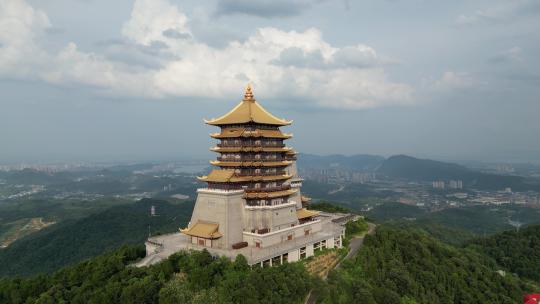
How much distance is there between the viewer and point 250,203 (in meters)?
32.2

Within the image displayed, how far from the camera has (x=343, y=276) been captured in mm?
28125

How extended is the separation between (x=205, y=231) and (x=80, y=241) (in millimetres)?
52500

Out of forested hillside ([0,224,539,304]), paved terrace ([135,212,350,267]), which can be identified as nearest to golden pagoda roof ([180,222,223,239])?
paved terrace ([135,212,350,267])

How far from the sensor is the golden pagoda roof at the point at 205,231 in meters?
30.1

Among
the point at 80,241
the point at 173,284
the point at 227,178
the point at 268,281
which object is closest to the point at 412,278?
the point at 268,281

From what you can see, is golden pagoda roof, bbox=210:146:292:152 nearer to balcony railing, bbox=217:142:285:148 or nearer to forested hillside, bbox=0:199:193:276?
balcony railing, bbox=217:142:285:148

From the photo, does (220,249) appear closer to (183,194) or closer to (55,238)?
(55,238)

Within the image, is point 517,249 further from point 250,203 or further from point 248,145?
point 248,145

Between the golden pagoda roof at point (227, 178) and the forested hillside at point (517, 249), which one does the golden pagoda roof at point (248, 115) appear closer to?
the golden pagoda roof at point (227, 178)

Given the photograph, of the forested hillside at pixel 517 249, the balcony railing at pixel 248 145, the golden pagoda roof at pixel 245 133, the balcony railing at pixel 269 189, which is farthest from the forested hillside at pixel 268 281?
the forested hillside at pixel 517 249

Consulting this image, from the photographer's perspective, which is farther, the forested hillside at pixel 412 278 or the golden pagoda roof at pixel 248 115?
the golden pagoda roof at pixel 248 115

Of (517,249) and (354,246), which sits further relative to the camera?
(517,249)


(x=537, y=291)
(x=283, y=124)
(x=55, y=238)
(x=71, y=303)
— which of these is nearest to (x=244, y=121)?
(x=283, y=124)

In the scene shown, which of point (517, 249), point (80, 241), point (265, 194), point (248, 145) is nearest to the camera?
point (265, 194)
